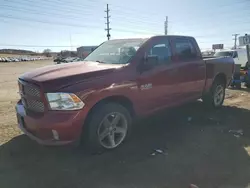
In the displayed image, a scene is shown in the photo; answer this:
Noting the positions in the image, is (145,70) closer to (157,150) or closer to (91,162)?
(157,150)

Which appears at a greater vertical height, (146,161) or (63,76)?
(63,76)

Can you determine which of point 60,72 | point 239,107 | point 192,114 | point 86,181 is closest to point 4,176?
point 86,181

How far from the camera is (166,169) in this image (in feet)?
10.7

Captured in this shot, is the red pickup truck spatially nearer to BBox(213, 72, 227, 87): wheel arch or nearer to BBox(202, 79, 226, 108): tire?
BBox(202, 79, 226, 108): tire

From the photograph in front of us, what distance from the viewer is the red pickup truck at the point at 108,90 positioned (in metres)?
3.12

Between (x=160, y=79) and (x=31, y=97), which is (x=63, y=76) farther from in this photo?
(x=160, y=79)

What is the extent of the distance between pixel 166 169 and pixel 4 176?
7.21ft

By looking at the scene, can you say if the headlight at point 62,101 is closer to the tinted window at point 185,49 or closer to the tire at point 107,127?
the tire at point 107,127

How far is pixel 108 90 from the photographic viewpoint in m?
3.42

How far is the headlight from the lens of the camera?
3.09 m

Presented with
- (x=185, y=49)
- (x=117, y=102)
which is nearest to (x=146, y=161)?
(x=117, y=102)

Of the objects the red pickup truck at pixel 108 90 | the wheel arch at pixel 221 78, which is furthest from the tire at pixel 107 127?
the wheel arch at pixel 221 78

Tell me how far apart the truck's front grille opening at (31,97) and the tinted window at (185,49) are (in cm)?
296

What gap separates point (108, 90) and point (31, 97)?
44.5 inches
